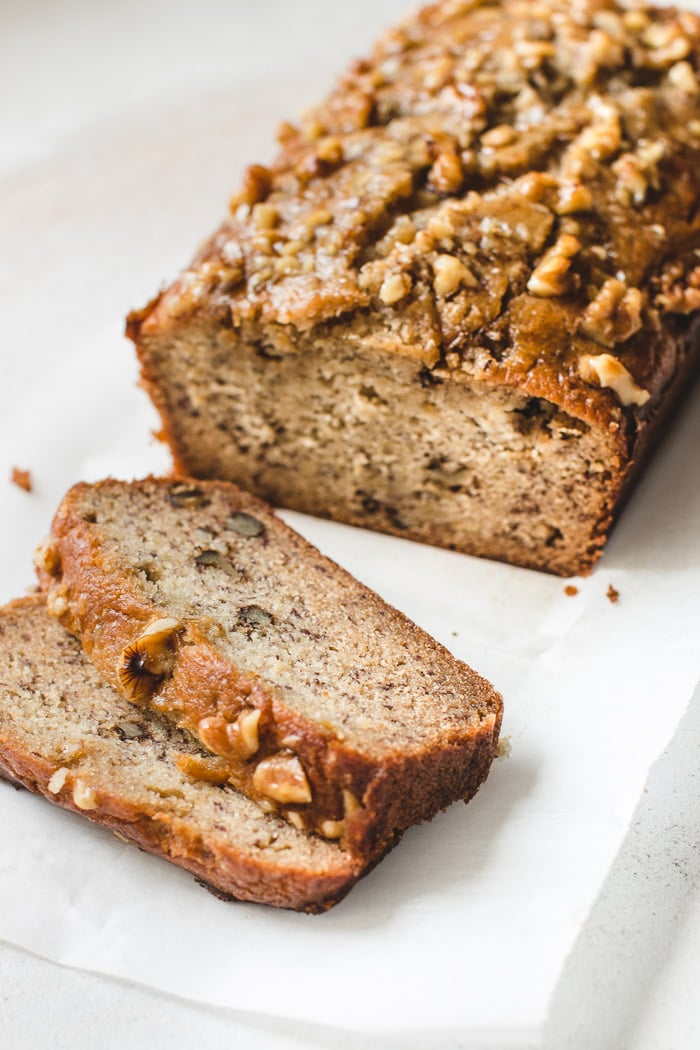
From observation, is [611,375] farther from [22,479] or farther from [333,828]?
[22,479]

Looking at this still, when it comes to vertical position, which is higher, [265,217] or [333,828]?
[265,217]

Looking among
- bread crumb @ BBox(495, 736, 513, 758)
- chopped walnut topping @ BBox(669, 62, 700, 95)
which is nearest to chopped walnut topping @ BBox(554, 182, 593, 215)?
chopped walnut topping @ BBox(669, 62, 700, 95)

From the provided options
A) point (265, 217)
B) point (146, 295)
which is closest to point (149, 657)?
point (265, 217)

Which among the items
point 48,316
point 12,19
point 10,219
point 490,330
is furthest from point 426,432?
point 12,19

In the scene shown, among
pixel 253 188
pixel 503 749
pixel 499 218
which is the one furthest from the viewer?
pixel 253 188

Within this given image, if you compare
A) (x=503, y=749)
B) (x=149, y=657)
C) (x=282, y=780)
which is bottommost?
(x=503, y=749)

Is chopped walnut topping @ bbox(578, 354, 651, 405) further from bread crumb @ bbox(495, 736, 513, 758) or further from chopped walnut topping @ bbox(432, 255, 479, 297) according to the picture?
bread crumb @ bbox(495, 736, 513, 758)

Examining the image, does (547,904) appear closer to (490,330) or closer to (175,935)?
(175,935)
